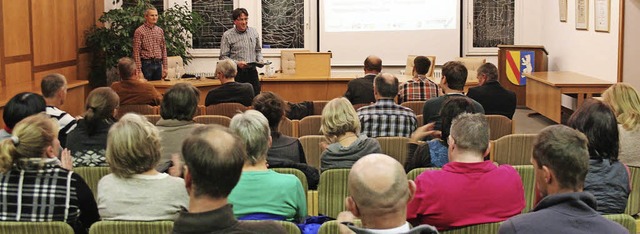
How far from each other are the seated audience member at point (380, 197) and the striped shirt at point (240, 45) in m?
8.58

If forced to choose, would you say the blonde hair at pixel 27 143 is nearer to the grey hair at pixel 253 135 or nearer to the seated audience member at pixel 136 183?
the seated audience member at pixel 136 183

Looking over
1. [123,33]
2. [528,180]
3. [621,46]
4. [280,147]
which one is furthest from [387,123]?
[123,33]

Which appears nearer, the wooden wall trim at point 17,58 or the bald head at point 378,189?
the bald head at point 378,189

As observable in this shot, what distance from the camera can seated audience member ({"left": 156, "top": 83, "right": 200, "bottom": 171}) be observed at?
16.4 ft

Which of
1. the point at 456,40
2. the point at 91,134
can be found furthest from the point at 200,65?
the point at 91,134

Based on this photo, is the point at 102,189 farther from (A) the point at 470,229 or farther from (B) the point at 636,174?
(B) the point at 636,174

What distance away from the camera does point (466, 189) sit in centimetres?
324

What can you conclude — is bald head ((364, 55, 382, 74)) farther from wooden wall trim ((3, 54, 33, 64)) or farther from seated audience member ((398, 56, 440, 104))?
wooden wall trim ((3, 54, 33, 64))

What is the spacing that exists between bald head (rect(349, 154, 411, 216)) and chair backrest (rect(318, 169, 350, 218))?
67.8 inches

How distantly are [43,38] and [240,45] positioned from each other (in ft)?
8.83

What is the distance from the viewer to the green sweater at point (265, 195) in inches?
131

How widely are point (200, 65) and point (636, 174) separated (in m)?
10.8

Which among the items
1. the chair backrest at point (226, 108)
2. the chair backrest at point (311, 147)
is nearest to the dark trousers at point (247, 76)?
the chair backrest at point (226, 108)

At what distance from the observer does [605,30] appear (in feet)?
35.8
